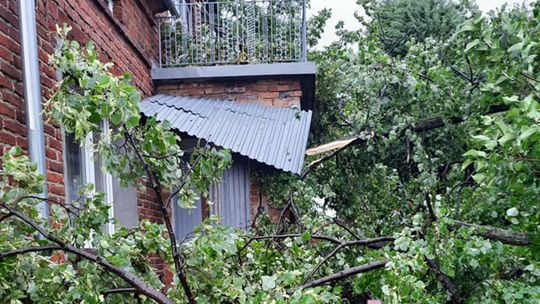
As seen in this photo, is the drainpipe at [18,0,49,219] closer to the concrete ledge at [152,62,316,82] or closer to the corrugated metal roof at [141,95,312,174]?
the corrugated metal roof at [141,95,312,174]

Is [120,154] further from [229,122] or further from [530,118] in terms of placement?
[229,122]

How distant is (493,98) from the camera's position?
2629 millimetres

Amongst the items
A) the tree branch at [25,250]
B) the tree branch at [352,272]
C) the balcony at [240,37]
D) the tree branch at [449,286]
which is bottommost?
the tree branch at [449,286]

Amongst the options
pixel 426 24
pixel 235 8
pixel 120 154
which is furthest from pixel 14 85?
pixel 426 24

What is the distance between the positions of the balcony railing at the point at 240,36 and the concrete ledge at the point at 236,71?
37 centimetres

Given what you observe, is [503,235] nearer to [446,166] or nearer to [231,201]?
[446,166]

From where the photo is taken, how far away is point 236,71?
6.41 meters

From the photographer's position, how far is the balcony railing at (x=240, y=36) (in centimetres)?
686

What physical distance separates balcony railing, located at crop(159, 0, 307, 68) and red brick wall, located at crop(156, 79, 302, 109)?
389 millimetres

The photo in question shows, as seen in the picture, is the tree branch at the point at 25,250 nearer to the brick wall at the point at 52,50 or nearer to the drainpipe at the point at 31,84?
the brick wall at the point at 52,50

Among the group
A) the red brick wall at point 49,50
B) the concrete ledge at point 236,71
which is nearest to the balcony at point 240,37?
the concrete ledge at point 236,71

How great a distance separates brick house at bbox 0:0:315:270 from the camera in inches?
131

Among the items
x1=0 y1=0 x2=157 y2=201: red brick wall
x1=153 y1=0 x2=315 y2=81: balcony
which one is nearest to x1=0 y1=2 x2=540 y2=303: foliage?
x1=0 y1=0 x2=157 y2=201: red brick wall

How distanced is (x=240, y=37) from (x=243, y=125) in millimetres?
1912
